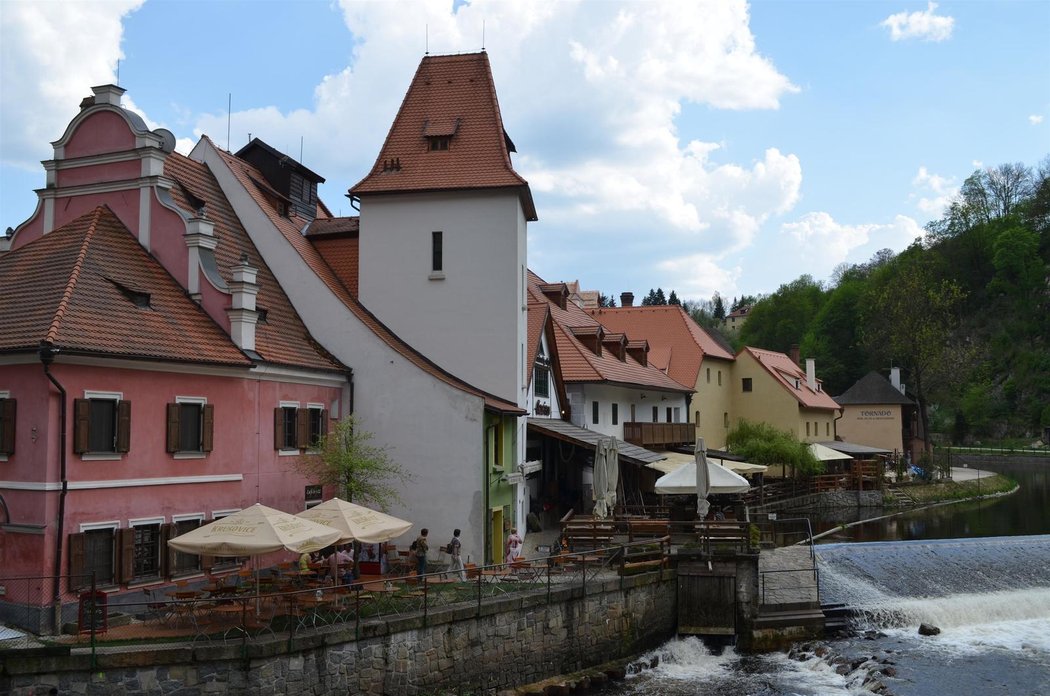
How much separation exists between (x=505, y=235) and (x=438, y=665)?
13216 mm

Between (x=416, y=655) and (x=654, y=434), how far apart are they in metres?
27.2

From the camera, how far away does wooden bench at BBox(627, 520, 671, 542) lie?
23.6m

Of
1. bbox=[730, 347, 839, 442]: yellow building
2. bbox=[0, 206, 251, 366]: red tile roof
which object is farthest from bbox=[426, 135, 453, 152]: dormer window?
bbox=[730, 347, 839, 442]: yellow building

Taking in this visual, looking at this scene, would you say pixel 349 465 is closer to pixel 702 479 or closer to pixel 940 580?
pixel 702 479

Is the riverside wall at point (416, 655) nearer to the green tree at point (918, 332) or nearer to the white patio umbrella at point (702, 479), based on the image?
the white patio umbrella at point (702, 479)

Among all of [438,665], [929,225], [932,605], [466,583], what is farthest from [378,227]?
[929,225]

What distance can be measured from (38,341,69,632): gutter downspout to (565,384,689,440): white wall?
2259cm

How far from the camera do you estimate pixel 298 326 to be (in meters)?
24.7

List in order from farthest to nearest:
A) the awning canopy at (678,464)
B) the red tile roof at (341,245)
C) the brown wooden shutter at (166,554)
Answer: the awning canopy at (678,464), the red tile roof at (341,245), the brown wooden shutter at (166,554)

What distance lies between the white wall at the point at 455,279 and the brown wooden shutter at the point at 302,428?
16.0 feet

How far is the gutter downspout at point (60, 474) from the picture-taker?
15984 millimetres

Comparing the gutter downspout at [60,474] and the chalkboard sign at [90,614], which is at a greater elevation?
the gutter downspout at [60,474]

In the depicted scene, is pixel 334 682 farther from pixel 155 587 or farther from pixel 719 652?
pixel 719 652

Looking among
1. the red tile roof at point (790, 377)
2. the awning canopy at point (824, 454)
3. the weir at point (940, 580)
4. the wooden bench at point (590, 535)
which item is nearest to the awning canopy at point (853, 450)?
the red tile roof at point (790, 377)
